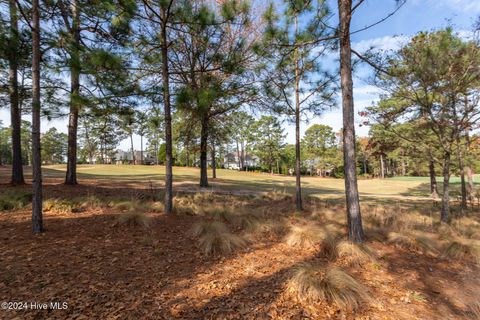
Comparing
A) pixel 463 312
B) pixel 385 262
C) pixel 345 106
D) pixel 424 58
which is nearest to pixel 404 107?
pixel 424 58

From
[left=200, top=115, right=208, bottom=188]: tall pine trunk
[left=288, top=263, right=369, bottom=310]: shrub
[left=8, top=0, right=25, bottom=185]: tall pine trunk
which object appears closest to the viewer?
[left=288, top=263, right=369, bottom=310]: shrub

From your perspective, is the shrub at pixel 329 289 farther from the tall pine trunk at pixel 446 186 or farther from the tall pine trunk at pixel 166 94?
the tall pine trunk at pixel 446 186

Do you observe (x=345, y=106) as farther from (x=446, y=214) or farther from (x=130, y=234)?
(x=446, y=214)

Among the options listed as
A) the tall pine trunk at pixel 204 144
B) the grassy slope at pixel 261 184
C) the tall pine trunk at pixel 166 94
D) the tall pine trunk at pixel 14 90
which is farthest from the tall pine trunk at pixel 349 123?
the grassy slope at pixel 261 184

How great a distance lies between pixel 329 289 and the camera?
2.55 m

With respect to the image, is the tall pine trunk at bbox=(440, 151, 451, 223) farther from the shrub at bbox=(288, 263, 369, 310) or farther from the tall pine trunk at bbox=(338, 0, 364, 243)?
the shrub at bbox=(288, 263, 369, 310)

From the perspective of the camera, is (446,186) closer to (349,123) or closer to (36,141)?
(349,123)

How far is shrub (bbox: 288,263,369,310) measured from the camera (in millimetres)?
2457

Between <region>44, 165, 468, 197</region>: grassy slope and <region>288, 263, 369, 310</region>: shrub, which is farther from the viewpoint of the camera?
<region>44, 165, 468, 197</region>: grassy slope

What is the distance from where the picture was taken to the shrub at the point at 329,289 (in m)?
2.46

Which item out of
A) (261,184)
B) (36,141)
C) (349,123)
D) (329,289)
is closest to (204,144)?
(36,141)

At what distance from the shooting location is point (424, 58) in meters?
6.27

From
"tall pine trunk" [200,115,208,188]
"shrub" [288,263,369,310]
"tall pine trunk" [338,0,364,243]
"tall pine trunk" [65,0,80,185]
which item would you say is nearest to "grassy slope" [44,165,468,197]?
"tall pine trunk" [200,115,208,188]

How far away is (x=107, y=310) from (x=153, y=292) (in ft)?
1.52
